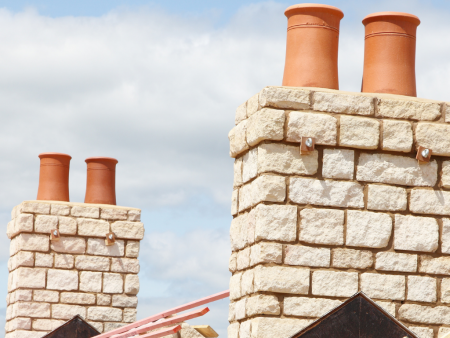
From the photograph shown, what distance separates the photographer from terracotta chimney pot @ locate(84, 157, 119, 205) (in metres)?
12.3

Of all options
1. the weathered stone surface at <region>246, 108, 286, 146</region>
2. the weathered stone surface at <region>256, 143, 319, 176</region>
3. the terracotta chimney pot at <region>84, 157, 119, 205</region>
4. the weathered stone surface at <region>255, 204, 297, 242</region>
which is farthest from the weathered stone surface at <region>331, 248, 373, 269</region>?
the terracotta chimney pot at <region>84, 157, 119, 205</region>

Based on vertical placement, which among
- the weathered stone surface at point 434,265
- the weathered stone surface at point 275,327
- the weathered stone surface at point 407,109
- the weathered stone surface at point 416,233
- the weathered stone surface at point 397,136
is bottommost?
the weathered stone surface at point 275,327

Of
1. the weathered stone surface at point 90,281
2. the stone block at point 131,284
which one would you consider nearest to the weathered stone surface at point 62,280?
the weathered stone surface at point 90,281

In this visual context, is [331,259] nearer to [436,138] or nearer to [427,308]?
[427,308]

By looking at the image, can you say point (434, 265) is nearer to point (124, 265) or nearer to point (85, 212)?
point (124, 265)

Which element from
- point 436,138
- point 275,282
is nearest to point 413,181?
point 436,138

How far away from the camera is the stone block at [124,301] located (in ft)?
38.6

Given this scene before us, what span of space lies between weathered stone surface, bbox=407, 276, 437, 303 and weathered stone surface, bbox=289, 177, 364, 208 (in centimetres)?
71

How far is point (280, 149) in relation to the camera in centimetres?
598

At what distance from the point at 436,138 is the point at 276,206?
1425mm

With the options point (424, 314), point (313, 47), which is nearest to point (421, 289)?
point (424, 314)

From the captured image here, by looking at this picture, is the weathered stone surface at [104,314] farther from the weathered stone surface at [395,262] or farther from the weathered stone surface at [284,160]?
the weathered stone surface at [395,262]

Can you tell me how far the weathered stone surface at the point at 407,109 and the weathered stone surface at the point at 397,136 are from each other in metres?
0.07

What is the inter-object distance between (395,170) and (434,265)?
0.79 meters
